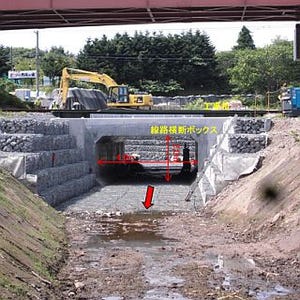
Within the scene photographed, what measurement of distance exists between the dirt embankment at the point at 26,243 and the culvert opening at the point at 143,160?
14.2 metres

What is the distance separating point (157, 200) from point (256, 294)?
47.7 ft

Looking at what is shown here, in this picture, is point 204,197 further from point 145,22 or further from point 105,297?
point 145,22

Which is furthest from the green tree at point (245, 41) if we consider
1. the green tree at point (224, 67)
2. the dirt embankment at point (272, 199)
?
the dirt embankment at point (272, 199)

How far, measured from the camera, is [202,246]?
14.5 meters

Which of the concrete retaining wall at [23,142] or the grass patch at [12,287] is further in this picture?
the concrete retaining wall at [23,142]

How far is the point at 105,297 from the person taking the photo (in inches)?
390

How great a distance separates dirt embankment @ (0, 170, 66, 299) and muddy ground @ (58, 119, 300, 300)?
352mm

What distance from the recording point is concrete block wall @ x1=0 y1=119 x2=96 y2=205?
68.5 ft

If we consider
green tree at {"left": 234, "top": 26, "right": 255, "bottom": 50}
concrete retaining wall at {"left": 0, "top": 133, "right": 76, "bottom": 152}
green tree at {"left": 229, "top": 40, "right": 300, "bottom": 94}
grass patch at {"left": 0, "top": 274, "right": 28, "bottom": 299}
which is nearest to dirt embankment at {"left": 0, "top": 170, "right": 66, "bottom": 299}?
grass patch at {"left": 0, "top": 274, "right": 28, "bottom": 299}

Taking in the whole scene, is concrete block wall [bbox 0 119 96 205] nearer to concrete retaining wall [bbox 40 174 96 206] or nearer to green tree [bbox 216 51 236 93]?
concrete retaining wall [bbox 40 174 96 206]

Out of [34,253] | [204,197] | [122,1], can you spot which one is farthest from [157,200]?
[34,253]

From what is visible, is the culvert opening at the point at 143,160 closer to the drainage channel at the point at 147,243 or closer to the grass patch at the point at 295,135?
the grass patch at the point at 295,135

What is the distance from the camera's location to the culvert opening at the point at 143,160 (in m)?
34.9

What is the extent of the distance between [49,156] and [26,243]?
1127 cm
